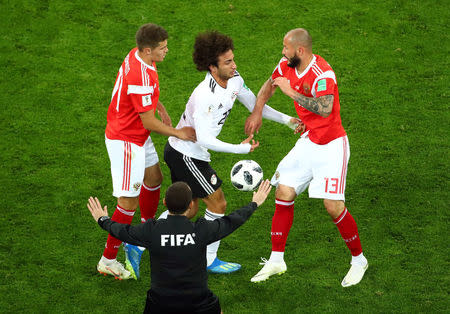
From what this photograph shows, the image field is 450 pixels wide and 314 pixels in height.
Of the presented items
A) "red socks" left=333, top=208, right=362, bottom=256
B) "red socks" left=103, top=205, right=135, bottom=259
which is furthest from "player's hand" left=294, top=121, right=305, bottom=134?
"red socks" left=103, top=205, right=135, bottom=259

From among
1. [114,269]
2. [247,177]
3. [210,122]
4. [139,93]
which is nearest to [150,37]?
[139,93]

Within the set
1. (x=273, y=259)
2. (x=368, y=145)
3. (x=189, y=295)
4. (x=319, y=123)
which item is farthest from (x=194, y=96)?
(x=368, y=145)

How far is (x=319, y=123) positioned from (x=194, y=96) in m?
1.33

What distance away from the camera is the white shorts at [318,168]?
709 centimetres

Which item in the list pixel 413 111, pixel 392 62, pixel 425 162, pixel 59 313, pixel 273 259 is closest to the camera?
pixel 59 313

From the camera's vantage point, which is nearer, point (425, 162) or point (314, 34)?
point (425, 162)

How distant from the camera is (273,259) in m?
7.39

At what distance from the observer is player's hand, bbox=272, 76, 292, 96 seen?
700 centimetres

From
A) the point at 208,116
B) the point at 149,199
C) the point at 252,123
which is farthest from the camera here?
the point at 149,199

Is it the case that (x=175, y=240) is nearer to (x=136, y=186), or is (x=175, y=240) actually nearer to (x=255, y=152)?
(x=136, y=186)

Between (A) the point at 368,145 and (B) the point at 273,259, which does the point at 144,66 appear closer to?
(B) the point at 273,259

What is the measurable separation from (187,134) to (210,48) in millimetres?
914

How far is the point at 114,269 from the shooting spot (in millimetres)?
7387

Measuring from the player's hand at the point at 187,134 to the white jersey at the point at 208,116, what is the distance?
0.06 metres
